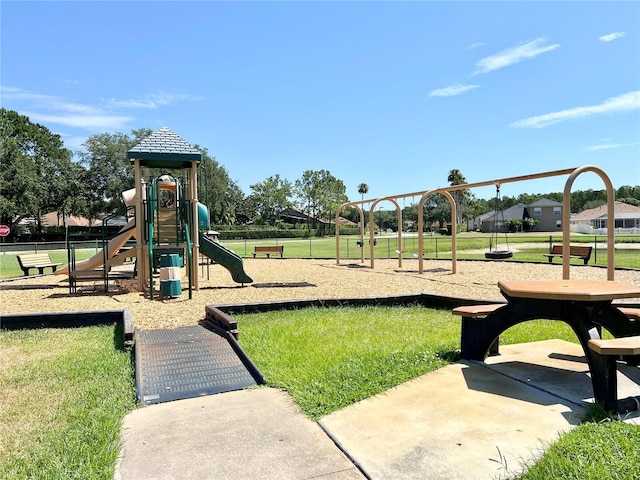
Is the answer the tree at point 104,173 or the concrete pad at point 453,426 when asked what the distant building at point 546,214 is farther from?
the concrete pad at point 453,426

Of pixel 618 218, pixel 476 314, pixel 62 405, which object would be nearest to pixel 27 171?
pixel 62 405

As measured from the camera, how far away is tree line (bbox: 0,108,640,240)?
46.4m

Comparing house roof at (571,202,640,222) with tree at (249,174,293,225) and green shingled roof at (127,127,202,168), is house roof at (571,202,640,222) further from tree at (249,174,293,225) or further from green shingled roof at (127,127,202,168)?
green shingled roof at (127,127,202,168)

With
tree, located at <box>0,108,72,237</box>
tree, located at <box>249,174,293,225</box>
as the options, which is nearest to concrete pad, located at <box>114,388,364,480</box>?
tree, located at <box>0,108,72,237</box>

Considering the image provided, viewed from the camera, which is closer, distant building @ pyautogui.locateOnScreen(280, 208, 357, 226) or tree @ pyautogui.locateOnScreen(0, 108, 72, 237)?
tree @ pyautogui.locateOnScreen(0, 108, 72, 237)

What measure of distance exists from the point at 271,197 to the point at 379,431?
7426 centimetres

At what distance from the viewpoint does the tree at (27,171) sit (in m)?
45.2

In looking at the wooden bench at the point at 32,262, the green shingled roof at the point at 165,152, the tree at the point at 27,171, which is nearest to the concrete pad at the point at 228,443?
the green shingled roof at the point at 165,152

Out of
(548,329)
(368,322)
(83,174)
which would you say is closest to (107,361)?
(368,322)

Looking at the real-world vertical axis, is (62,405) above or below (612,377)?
below

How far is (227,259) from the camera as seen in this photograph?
12.2 meters

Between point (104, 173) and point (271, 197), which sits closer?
point (104, 173)

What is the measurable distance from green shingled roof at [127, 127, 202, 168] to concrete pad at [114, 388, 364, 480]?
827 cm

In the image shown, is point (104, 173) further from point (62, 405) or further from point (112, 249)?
point (62, 405)
